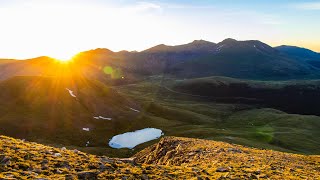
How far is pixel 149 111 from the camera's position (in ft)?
456

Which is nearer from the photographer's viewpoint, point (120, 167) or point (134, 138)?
point (120, 167)

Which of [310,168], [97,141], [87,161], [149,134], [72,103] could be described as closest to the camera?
[87,161]

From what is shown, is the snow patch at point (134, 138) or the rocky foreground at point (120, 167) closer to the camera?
the rocky foreground at point (120, 167)

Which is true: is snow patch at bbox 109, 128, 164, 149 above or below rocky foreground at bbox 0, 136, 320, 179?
below

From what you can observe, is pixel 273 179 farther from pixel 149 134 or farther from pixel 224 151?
pixel 149 134

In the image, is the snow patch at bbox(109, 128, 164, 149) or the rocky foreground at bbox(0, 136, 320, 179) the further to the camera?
the snow patch at bbox(109, 128, 164, 149)

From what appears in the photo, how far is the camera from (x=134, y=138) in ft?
312

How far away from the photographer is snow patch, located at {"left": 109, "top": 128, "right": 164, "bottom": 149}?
8906 cm

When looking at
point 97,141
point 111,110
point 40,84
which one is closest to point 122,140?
point 97,141

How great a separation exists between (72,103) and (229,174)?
92583mm

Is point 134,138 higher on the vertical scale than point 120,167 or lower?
lower

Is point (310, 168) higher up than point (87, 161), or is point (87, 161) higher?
point (87, 161)

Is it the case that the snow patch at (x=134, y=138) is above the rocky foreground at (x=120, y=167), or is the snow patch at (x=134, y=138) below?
below

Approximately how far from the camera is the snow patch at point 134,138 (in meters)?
89.1
